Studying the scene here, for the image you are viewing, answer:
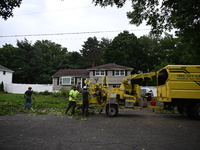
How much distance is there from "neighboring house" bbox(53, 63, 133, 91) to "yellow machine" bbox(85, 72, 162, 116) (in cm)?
1714

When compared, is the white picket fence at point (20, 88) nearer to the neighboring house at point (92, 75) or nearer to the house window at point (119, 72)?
the neighboring house at point (92, 75)

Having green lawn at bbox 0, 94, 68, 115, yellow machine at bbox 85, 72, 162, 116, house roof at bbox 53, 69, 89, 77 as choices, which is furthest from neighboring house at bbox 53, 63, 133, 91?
yellow machine at bbox 85, 72, 162, 116

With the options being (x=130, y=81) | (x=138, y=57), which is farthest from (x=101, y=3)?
(x=138, y=57)

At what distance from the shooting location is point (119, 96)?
10.4 metres

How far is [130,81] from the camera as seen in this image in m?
10.6

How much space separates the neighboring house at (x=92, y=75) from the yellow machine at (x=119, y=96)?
17.1 meters

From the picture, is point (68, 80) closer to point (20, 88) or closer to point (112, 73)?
point (20, 88)

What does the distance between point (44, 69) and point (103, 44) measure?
29791 mm

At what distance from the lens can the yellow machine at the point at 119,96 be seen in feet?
33.1

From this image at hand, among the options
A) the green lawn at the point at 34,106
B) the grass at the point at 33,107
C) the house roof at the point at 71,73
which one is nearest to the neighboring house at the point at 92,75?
the house roof at the point at 71,73

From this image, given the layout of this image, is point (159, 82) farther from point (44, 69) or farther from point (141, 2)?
point (44, 69)

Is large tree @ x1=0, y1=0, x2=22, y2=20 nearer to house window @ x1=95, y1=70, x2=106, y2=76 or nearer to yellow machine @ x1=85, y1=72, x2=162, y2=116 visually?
yellow machine @ x1=85, y1=72, x2=162, y2=116

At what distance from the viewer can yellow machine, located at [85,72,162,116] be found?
10086mm

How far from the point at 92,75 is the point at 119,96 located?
1944 centimetres
